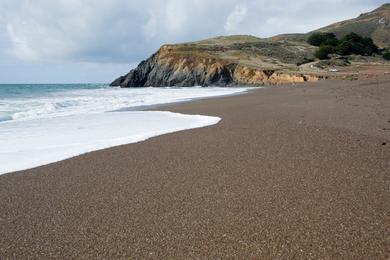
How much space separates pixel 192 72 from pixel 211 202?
5778 cm

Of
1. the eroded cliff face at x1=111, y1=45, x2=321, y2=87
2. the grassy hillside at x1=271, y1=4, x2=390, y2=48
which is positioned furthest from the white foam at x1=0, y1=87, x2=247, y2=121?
the grassy hillside at x1=271, y1=4, x2=390, y2=48

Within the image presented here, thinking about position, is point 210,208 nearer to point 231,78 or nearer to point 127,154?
point 127,154

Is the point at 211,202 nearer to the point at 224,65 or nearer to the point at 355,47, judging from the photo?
the point at 224,65

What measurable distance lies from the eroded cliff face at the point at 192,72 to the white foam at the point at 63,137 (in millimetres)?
35943

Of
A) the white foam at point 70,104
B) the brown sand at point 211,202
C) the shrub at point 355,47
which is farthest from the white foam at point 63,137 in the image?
the shrub at point 355,47

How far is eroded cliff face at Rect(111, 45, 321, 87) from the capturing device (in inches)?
2039

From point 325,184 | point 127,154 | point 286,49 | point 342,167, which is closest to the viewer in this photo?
point 325,184

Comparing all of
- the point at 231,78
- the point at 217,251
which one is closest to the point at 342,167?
the point at 217,251

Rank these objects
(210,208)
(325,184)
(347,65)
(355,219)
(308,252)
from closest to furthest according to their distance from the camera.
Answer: (308,252)
(355,219)
(210,208)
(325,184)
(347,65)

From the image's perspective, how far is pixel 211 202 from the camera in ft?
14.0

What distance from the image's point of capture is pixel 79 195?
4.77 m

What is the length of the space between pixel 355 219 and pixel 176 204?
1.78 metres

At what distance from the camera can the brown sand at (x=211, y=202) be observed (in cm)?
328

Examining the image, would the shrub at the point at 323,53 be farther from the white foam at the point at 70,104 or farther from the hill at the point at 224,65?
the white foam at the point at 70,104
